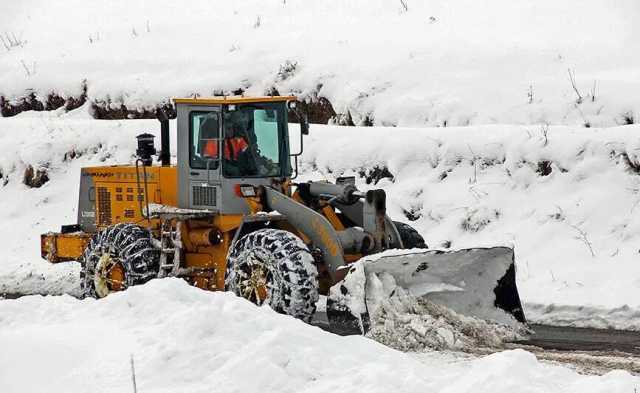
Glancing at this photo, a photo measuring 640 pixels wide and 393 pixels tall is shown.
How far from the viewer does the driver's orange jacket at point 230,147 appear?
547 inches

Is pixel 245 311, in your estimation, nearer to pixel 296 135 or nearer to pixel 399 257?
pixel 399 257

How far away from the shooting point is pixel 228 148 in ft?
45.6

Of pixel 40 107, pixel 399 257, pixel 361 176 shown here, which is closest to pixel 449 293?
pixel 399 257

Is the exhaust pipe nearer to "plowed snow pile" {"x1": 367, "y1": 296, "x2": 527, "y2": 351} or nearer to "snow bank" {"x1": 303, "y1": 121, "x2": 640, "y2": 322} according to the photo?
"plowed snow pile" {"x1": 367, "y1": 296, "x2": 527, "y2": 351}

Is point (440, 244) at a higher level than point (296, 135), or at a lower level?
lower

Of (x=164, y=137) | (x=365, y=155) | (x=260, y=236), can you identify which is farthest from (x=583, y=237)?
(x=164, y=137)

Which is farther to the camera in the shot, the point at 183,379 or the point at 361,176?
the point at 361,176

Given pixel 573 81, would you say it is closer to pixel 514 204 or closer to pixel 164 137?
pixel 514 204

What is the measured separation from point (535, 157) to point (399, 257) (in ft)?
18.9

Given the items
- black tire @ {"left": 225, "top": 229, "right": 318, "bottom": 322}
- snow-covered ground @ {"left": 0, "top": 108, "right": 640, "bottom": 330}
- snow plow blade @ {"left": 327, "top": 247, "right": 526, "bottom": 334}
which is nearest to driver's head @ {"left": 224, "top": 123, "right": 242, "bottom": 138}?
black tire @ {"left": 225, "top": 229, "right": 318, "bottom": 322}

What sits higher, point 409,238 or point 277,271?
point 409,238

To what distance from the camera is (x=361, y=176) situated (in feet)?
63.7

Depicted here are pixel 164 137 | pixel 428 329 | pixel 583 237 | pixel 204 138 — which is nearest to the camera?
pixel 428 329

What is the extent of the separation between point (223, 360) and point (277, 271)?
150 inches
